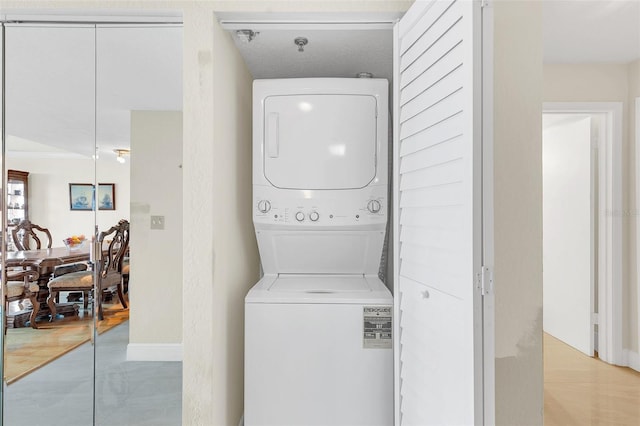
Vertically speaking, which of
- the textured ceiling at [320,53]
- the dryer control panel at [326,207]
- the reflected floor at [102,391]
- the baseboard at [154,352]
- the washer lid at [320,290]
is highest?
the textured ceiling at [320,53]

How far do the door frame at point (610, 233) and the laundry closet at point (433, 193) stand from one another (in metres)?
0.30

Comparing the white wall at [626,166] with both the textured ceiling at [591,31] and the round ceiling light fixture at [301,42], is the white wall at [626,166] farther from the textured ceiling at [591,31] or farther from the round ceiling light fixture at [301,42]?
the round ceiling light fixture at [301,42]

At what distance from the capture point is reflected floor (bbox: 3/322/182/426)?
174 cm

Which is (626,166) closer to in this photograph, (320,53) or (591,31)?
(591,31)

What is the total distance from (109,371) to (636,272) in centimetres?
208

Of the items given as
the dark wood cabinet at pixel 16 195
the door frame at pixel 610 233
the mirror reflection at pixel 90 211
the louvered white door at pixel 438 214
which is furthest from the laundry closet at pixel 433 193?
the dark wood cabinet at pixel 16 195

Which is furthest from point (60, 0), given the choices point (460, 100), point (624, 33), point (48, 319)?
point (624, 33)

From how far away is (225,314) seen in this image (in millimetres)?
1832

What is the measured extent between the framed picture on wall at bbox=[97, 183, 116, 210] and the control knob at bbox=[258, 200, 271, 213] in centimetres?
72

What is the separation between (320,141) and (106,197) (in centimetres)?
112

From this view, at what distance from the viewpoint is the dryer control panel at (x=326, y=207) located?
80.8 inches

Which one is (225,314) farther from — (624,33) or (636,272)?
(624,33)

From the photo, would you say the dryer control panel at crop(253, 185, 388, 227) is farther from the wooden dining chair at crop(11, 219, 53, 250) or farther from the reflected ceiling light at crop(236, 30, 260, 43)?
the wooden dining chair at crop(11, 219, 53, 250)

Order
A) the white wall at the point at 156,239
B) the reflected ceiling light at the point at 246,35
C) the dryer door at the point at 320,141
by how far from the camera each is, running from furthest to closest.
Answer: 1. the dryer door at the point at 320,141
2. the reflected ceiling light at the point at 246,35
3. the white wall at the point at 156,239
